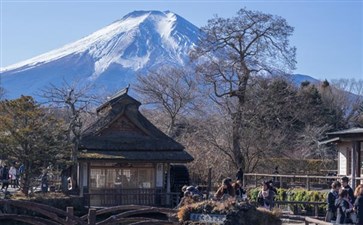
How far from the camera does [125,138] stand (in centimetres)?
3756

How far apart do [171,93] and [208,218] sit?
39.6 m

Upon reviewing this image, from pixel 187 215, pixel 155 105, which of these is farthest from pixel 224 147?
pixel 187 215

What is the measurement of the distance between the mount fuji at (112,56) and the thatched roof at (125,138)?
405 feet

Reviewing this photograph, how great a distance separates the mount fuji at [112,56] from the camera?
6639 inches

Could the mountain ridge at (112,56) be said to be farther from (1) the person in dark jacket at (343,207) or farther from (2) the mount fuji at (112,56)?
(1) the person in dark jacket at (343,207)

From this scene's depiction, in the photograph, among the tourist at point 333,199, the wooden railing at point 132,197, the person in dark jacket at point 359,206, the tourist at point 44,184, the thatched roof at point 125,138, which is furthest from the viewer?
the thatched roof at point 125,138

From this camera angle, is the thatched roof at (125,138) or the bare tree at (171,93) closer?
the thatched roof at (125,138)

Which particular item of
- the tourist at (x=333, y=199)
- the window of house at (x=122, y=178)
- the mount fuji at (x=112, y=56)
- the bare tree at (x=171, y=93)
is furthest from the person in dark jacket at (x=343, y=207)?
the mount fuji at (x=112, y=56)

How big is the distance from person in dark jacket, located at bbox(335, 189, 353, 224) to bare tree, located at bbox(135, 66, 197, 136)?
38322mm

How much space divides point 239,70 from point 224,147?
4756 mm

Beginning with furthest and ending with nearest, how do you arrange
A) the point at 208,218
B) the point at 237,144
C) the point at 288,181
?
the point at 237,144 < the point at 288,181 < the point at 208,218

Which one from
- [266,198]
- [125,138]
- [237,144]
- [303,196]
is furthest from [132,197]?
[266,198]

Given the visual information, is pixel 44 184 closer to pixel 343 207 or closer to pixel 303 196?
pixel 303 196

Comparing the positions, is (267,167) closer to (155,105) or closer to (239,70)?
(239,70)
